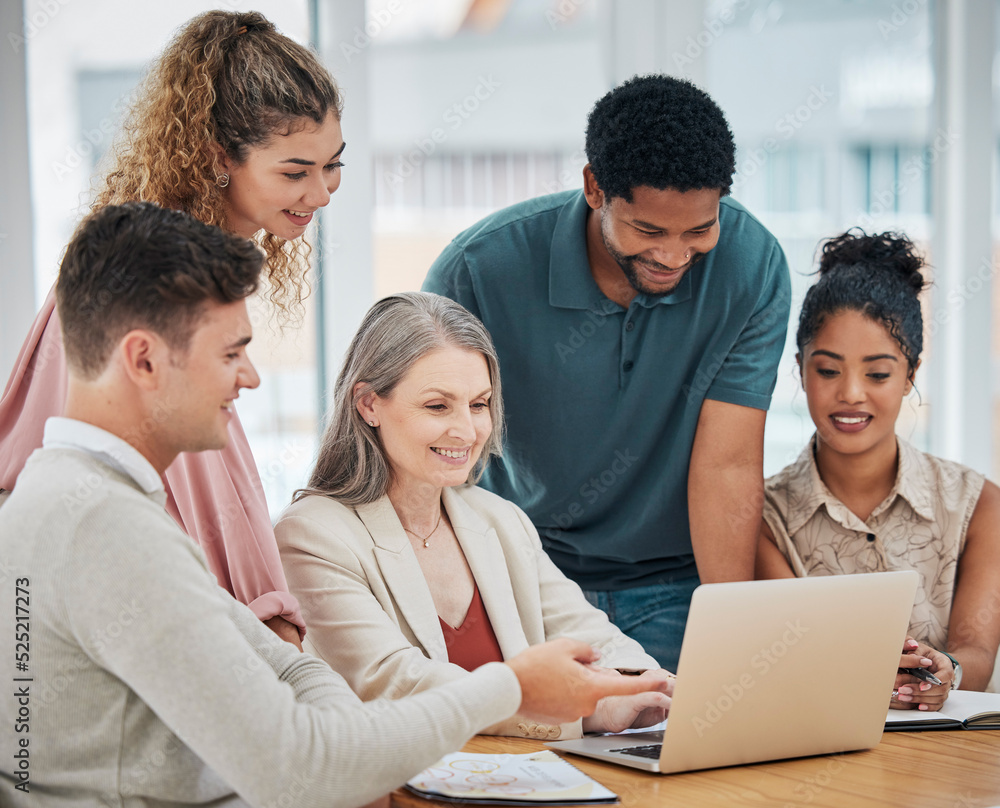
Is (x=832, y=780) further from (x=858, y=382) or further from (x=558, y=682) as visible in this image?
(x=858, y=382)

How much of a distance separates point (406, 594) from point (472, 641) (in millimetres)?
173

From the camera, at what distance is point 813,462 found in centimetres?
227

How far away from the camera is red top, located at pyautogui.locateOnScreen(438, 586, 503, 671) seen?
1794mm

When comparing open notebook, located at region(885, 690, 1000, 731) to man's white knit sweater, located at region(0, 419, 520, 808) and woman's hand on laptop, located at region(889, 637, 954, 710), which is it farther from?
man's white knit sweater, located at region(0, 419, 520, 808)

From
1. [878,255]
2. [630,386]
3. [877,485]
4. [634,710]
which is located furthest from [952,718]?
[878,255]

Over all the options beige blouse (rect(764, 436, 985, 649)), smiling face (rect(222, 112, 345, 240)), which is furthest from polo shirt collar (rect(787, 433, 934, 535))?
smiling face (rect(222, 112, 345, 240))

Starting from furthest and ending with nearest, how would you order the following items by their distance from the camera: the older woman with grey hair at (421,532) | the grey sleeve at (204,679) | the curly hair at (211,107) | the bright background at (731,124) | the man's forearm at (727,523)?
the bright background at (731,124)
the man's forearm at (727,523)
the older woman with grey hair at (421,532)
the curly hair at (211,107)
the grey sleeve at (204,679)

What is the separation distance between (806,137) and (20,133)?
2585mm

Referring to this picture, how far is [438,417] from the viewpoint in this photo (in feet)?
5.95

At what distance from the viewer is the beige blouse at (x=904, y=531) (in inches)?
84.4

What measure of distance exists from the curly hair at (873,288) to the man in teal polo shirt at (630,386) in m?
0.12

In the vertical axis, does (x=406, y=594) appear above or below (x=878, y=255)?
below

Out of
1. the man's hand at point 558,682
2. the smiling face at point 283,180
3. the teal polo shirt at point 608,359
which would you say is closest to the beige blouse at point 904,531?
the teal polo shirt at point 608,359

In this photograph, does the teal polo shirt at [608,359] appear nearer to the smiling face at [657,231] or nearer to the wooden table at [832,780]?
the smiling face at [657,231]
